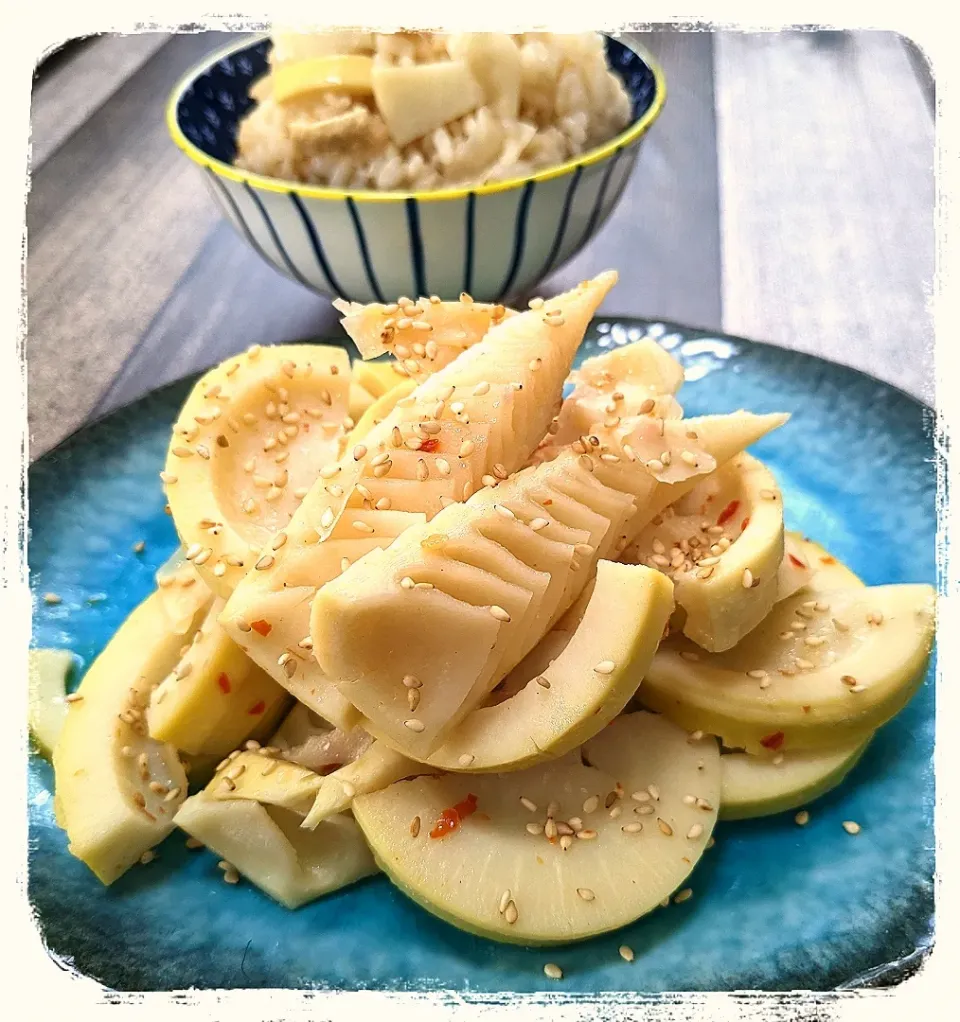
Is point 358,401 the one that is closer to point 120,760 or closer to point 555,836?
point 120,760

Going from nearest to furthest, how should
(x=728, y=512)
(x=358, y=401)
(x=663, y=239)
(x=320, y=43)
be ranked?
1. (x=728, y=512)
2. (x=358, y=401)
3. (x=320, y=43)
4. (x=663, y=239)

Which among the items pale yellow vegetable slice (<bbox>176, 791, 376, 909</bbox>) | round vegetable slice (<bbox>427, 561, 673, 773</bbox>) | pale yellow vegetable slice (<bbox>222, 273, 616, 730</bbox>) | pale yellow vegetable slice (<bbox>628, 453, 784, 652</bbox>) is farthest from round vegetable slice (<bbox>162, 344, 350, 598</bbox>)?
pale yellow vegetable slice (<bbox>628, 453, 784, 652</bbox>)

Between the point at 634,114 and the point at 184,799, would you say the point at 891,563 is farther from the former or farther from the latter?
the point at 634,114

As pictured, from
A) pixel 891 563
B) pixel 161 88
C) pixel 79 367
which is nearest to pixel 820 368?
pixel 891 563

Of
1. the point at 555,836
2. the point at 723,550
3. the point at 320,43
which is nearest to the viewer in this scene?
the point at 555,836

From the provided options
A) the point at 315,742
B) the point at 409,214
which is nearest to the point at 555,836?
the point at 315,742

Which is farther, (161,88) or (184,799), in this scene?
(161,88)

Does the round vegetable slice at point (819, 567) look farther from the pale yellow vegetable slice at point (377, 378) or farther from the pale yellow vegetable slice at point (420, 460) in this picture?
the pale yellow vegetable slice at point (377, 378)
